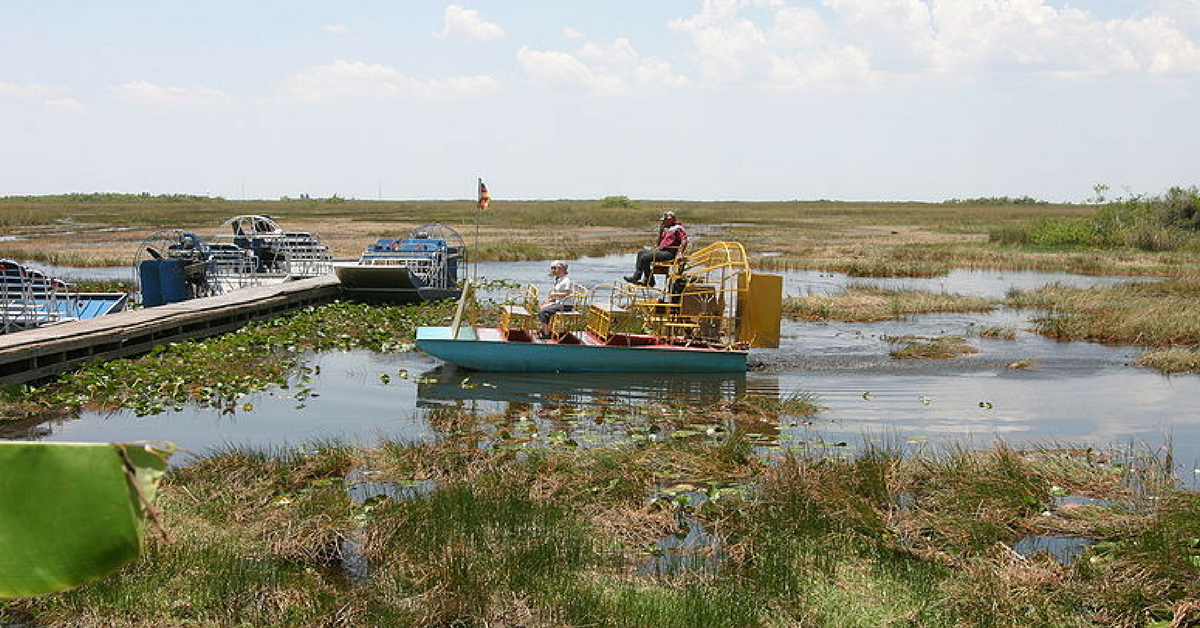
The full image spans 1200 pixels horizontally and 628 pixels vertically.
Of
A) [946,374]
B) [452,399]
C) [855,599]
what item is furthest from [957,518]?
[946,374]

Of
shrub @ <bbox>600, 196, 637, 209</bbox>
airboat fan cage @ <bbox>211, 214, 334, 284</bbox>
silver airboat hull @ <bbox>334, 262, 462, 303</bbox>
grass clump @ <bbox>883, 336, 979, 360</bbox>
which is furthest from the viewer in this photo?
shrub @ <bbox>600, 196, 637, 209</bbox>

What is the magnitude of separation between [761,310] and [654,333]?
175 cm

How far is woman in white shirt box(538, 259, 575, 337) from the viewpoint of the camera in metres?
14.8

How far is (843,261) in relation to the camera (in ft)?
123

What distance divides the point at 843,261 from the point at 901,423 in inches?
1008

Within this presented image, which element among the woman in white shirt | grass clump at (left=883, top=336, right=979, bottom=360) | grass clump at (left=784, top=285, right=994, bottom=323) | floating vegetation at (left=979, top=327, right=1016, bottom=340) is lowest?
grass clump at (left=883, top=336, right=979, bottom=360)

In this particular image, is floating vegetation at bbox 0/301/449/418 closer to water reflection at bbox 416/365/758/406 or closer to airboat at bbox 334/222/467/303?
airboat at bbox 334/222/467/303

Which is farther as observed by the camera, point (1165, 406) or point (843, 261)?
point (843, 261)

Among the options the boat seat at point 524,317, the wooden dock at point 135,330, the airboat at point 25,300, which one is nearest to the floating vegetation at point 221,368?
the wooden dock at point 135,330

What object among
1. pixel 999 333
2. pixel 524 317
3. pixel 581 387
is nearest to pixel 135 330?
pixel 524 317

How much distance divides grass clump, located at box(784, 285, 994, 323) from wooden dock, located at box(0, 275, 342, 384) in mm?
11113

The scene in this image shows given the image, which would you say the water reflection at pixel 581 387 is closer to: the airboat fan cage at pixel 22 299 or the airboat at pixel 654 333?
the airboat at pixel 654 333

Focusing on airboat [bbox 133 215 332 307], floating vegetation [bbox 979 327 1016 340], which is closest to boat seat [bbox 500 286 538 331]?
airboat [bbox 133 215 332 307]

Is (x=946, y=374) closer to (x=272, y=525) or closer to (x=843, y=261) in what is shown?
(x=272, y=525)
